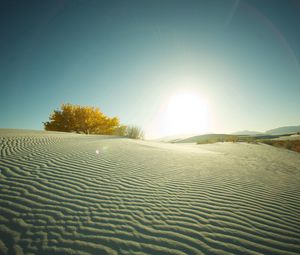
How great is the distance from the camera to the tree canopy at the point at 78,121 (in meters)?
20.8

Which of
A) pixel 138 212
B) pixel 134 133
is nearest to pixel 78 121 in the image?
pixel 134 133

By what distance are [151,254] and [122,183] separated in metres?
1.86

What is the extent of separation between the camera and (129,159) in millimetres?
5531

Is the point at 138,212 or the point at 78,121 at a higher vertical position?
the point at 78,121

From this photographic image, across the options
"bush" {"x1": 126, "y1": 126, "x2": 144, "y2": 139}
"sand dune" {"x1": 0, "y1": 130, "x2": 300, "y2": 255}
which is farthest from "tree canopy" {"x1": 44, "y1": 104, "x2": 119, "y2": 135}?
"sand dune" {"x1": 0, "y1": 130, "x2": 300, "y2": 255}

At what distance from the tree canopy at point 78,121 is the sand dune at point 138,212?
17.1 m

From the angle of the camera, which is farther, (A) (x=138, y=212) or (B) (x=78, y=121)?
(B) (x=78, y=121)

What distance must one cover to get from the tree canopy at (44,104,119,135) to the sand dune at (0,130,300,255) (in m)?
17.1

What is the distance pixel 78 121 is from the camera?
20922 mm

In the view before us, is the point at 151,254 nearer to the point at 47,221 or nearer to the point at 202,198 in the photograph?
the point at 47,221

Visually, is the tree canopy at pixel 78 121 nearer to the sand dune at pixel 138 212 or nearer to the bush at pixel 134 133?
the bush at pixel 134 133

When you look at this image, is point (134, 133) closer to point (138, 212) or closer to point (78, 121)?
point (78, 121)

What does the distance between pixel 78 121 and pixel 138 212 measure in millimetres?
20458

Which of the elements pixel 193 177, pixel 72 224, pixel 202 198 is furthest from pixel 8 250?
pixel 193 177
